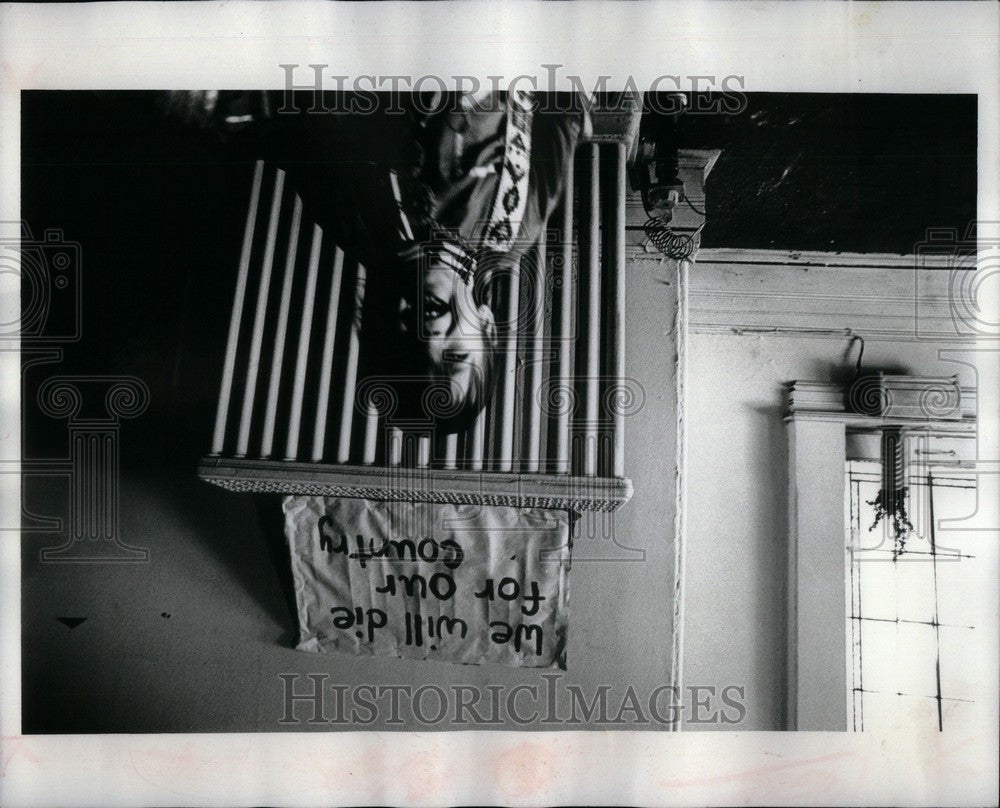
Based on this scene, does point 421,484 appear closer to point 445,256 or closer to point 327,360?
point 327,360

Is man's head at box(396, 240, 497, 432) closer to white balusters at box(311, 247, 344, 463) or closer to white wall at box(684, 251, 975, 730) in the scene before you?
white balusters at box(311, 247, 344, 463)

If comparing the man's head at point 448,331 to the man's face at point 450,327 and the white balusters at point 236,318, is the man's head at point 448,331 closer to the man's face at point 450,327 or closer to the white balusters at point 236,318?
the man's face at point 450,327

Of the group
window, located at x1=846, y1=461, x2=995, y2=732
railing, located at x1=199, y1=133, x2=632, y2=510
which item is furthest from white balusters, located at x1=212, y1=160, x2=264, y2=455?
window, located at x1=846, y1=461, x2=995, y2=732

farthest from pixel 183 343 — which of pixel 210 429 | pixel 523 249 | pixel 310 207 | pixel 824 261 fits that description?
pixel 824 261

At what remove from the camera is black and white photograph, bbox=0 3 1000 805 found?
1.42 m

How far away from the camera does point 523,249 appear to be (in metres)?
1.43

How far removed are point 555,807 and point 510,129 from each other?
1206 millimetres

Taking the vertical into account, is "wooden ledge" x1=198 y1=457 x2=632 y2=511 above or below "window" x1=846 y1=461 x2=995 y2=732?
above

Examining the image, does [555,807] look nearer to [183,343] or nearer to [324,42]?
[183,343]

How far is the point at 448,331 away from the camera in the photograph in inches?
56.1

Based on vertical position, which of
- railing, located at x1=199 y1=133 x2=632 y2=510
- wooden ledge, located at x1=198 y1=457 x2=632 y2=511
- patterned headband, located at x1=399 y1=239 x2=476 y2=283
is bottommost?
wooden ledge, located at x1=198 y1=457 x2=632 y2=511

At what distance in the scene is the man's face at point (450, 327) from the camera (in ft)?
4.67

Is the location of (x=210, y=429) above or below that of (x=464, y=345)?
below

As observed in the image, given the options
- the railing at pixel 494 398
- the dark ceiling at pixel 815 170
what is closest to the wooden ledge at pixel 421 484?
the railing at pixel 494 398
